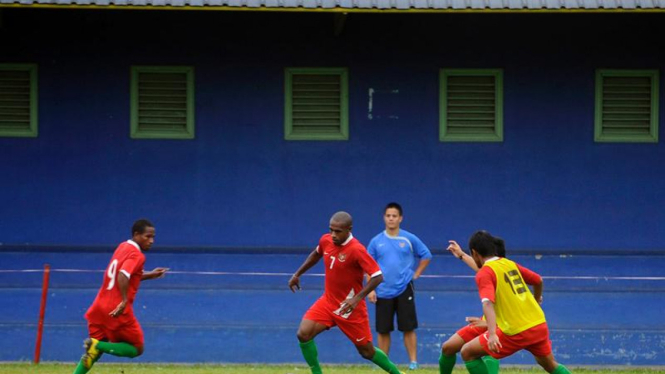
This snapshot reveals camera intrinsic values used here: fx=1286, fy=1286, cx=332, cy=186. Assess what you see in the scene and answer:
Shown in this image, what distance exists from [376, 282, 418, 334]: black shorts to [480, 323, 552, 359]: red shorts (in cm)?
400

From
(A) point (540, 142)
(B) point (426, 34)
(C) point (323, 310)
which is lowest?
(C) point (323, 310)

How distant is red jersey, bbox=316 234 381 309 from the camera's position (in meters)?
12.0

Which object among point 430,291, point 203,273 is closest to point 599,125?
point 430,291

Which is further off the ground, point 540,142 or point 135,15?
point 135,15

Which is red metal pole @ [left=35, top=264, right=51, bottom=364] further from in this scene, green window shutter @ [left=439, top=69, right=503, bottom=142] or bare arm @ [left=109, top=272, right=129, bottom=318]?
green window shutter @ [left=439, top=69, right=503, bottom=142]

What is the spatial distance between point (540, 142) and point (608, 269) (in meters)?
1.89

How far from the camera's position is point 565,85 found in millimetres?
17000

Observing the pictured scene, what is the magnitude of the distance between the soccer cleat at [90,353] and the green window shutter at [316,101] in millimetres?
5932

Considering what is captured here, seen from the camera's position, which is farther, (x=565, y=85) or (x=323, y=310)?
(x=565, y=85)

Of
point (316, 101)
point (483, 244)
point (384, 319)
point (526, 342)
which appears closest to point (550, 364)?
point (526, 342)

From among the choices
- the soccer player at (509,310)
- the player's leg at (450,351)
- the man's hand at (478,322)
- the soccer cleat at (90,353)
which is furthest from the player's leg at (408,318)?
the soccer cleat at (90,353)

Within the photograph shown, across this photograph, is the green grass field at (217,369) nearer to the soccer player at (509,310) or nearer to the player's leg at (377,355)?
the player's leg at (377,355)

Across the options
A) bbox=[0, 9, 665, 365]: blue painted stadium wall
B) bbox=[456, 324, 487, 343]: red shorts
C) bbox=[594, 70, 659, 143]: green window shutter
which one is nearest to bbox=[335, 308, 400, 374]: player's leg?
bbox=[456, 324, 487, 343]: red shorts

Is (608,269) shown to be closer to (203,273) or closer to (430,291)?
(430,291)
